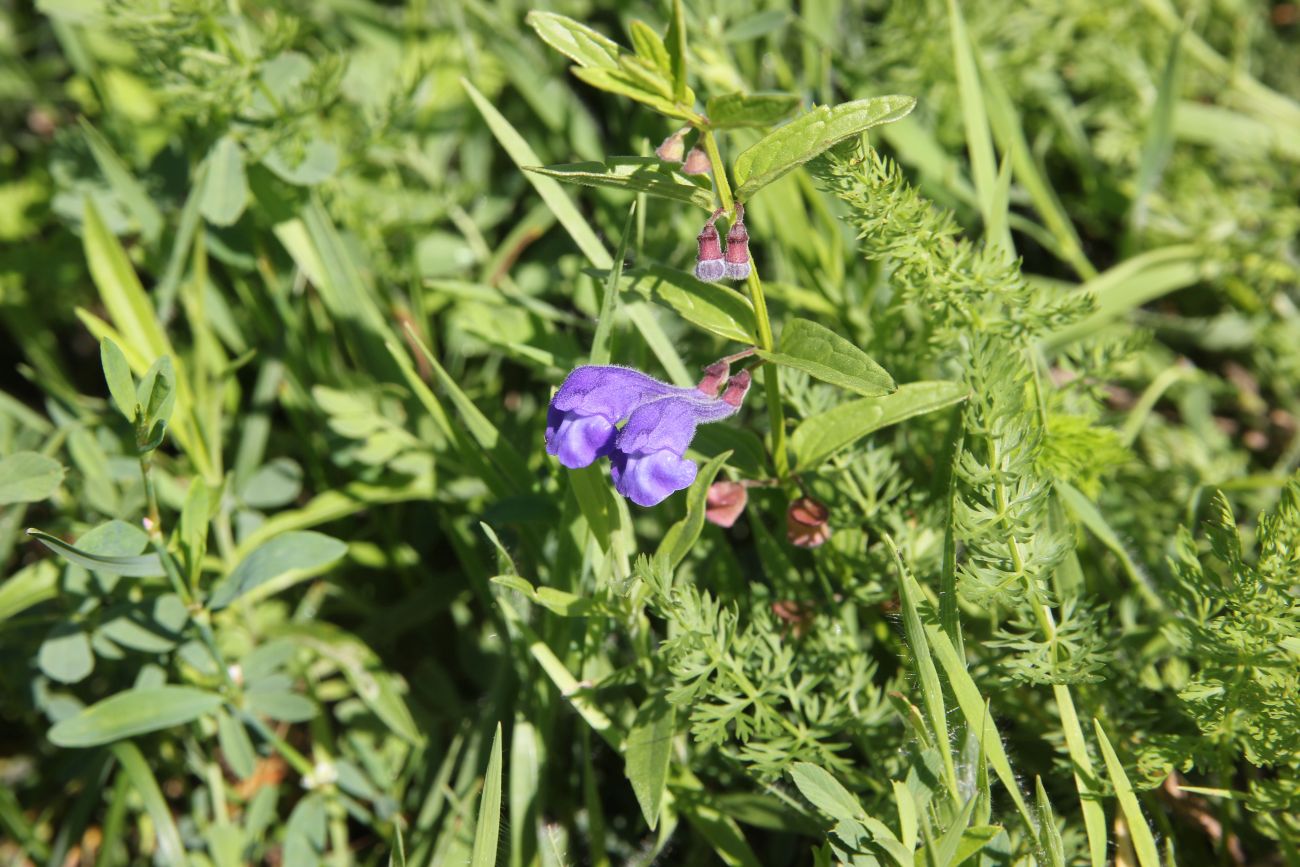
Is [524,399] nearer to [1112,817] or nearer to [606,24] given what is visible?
[606,24]

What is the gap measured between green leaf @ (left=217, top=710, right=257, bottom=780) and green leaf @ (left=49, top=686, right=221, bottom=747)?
75mm

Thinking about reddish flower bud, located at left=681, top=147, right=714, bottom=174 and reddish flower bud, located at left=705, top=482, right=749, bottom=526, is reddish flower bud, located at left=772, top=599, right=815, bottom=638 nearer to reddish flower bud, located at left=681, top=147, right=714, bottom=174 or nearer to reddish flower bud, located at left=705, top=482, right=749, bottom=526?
reddish flower bud, located at left=705, top=482, right=749, bottom=526

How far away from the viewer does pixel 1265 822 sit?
1829 mm

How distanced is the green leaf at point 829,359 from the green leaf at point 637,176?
27 centimetres

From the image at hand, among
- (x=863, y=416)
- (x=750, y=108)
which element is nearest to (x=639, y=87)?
(x=750, y=108)

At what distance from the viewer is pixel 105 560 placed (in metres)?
1.83

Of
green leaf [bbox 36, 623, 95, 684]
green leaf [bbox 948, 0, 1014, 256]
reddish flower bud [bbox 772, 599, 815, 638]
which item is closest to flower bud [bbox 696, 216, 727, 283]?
reddish flower bud [bbox 772, 599, 815, 638]

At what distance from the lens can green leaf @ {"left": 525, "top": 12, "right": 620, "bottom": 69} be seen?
151cm

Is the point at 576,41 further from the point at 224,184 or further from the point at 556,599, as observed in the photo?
the point at 224,184

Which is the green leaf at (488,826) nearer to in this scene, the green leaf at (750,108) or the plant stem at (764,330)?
the plant stem at (764,330)

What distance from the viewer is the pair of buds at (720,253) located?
5.16 feet

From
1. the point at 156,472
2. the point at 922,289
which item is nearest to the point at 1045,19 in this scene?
the point at 922,289

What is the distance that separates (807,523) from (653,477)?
1.63 ft

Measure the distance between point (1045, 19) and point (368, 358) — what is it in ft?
7.35
